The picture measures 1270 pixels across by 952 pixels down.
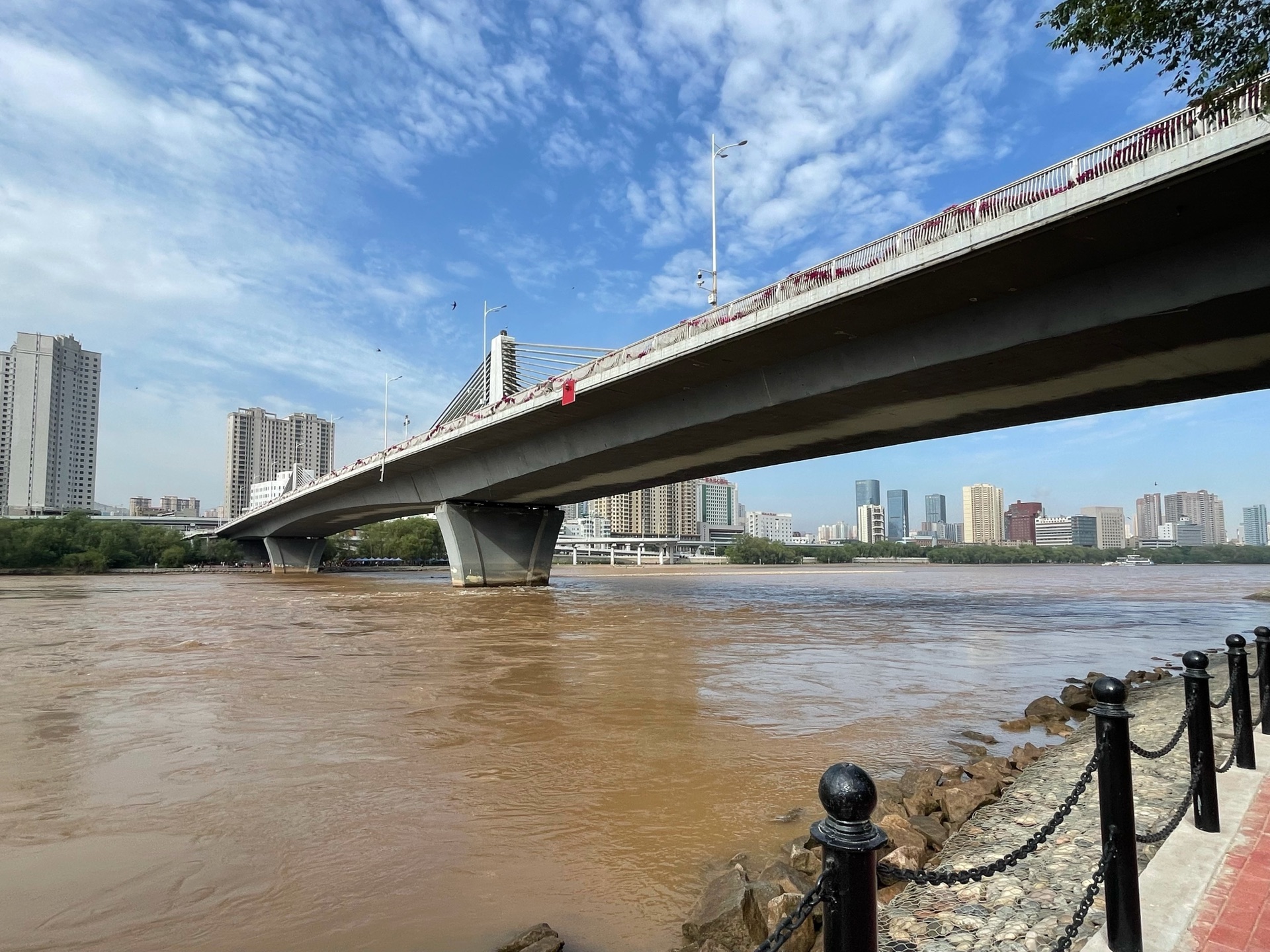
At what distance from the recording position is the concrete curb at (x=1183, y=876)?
346 cm

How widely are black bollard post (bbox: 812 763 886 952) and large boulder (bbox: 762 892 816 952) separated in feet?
7.87

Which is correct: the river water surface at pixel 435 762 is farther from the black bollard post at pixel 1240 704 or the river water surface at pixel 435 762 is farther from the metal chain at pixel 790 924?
the black bollard post at pixel 1240 704

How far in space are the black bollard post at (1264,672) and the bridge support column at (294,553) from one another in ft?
316

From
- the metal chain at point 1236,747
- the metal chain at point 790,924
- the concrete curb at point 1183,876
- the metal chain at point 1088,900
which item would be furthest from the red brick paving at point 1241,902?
the metal chain at point 790,924

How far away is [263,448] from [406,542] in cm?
9000

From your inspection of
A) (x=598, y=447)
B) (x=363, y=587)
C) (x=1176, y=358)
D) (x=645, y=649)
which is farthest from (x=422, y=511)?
(x=1176, y=358)

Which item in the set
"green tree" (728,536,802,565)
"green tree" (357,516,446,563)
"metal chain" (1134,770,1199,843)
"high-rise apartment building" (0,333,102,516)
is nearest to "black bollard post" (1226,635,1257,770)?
"metal chain" (1134,770,1199,843)

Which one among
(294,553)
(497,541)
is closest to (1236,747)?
(497,541)

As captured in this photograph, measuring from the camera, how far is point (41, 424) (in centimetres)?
14488

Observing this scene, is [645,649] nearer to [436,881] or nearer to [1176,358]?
[436,881]

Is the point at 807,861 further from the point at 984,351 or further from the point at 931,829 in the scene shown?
the point at 984,351

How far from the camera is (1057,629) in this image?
80.9ft

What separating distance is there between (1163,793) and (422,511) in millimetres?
61097

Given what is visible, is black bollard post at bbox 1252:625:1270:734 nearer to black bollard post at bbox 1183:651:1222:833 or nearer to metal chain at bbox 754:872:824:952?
black bollard post at bbox 1183:651:1222:833
